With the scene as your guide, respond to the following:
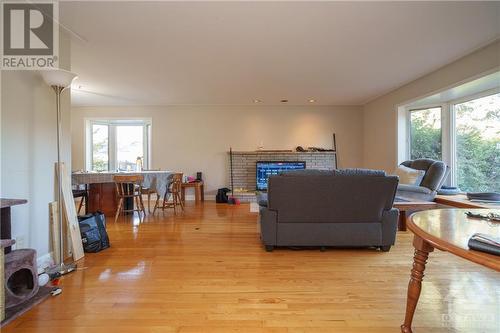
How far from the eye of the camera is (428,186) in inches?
148

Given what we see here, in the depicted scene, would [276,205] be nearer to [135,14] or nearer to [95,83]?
[135,14]

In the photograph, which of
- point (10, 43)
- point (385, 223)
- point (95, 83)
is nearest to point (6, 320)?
point (10, 43)

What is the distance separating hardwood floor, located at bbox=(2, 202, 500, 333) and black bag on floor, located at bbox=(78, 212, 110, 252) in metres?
0.12

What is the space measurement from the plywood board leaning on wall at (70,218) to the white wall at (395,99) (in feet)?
15.9

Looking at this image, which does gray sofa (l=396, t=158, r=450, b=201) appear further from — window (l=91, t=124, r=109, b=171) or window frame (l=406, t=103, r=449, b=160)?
window (l=91, t=124, r=109, b=171)

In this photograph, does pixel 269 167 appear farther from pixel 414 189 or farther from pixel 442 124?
pixel 442 124

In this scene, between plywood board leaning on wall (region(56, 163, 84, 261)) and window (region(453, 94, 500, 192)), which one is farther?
window (region(453, 94, 500, 192))

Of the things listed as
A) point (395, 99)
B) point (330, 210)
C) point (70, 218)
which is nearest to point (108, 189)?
point (70, 218)

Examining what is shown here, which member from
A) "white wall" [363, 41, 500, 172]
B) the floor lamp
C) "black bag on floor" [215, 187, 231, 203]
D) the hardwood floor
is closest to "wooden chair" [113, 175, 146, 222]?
the hardwood floor

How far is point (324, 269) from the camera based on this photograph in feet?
7.59

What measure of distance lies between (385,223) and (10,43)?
13.0 ft

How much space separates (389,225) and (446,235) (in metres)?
1.95

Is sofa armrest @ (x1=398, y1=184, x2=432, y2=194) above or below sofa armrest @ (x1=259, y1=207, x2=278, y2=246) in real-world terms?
above

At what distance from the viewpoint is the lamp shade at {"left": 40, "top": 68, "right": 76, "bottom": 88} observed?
6.95ft
